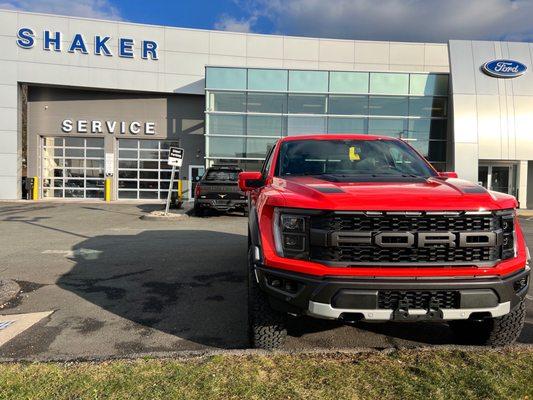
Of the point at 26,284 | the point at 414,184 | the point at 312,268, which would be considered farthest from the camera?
the point at 26,284

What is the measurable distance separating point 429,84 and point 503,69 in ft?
12.3

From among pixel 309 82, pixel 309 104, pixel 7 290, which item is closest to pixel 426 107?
pixel 309 104

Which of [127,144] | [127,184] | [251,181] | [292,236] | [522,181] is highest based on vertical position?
[127,144]

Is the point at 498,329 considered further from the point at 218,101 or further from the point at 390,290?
the point at 218,101

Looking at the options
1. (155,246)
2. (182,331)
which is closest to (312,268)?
(182,331)

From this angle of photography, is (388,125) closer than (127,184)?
Yes

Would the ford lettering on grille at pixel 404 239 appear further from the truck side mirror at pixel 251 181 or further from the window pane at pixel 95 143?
the window pane at pixel 95 143

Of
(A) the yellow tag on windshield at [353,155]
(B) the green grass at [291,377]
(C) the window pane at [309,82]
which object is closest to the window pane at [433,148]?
(C) the window pane at [309,82]

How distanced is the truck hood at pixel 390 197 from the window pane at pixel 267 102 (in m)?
20.6

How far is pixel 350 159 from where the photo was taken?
4727mm

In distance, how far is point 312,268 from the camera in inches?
125

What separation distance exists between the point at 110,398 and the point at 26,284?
13.9ft

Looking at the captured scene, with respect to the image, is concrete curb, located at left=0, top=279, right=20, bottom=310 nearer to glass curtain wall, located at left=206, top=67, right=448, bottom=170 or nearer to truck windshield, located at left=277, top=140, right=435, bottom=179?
truck windshield, located at left=277, top=140, right=435, bottom=179

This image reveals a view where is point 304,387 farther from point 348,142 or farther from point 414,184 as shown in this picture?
point 348,142
